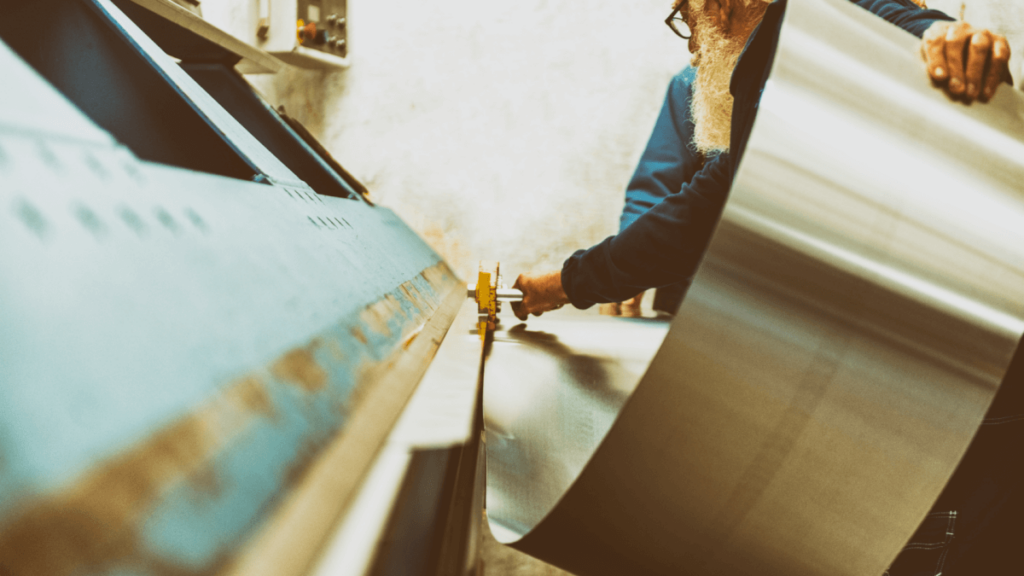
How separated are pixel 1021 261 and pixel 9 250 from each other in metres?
0.69

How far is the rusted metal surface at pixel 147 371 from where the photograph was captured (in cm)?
25

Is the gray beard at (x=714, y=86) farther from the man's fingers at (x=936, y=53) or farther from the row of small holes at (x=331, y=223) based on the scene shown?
the row of small holes at (x=331, y=223)

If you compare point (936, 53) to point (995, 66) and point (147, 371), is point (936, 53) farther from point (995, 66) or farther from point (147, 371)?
point (147, 371)

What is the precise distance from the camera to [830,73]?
0.42 metres

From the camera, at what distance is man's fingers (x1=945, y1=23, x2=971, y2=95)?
44 cm

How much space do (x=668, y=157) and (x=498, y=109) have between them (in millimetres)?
689

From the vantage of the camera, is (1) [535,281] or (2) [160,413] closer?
(2) [160,413]

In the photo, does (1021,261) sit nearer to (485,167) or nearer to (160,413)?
(160,413)

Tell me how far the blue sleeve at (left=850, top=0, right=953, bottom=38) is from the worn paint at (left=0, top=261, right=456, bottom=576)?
0.70m

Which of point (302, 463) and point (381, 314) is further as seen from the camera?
point (381, 314)

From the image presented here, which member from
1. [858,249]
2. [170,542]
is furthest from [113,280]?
[858,249]

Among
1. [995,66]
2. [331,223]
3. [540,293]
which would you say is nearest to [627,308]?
[540,293]

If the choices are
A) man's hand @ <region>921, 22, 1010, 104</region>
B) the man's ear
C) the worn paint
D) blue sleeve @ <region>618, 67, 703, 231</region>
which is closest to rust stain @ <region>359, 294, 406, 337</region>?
the worn paint

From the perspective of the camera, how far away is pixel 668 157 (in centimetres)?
171
